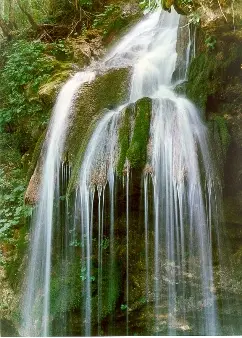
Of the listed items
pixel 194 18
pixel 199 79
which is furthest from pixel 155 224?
pixel 194 18

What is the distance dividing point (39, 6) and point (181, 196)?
2994mm

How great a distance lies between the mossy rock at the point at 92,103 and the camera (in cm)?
378

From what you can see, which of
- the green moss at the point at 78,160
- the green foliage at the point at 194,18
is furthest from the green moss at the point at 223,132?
the green moss at the point at 78,160

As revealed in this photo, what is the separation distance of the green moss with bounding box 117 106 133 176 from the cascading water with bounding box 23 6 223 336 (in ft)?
0.09

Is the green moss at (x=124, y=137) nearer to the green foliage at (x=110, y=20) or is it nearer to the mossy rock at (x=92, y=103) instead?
the mossy rock at (x=92, y=103)

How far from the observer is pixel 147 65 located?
436 cm

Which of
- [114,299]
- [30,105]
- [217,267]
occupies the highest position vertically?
[30,105]

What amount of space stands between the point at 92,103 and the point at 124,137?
647 mm

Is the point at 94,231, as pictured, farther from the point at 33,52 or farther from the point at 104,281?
the point at 33,52

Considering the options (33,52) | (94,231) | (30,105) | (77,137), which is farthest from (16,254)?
(33,52)

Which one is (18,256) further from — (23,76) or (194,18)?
(194,18)

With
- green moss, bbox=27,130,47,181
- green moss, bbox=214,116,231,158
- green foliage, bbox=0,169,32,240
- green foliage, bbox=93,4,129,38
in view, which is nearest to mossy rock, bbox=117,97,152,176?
green moss, bbox=214,116,231,158

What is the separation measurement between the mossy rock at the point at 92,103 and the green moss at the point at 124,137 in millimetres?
321

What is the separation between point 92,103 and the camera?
4012 mm
